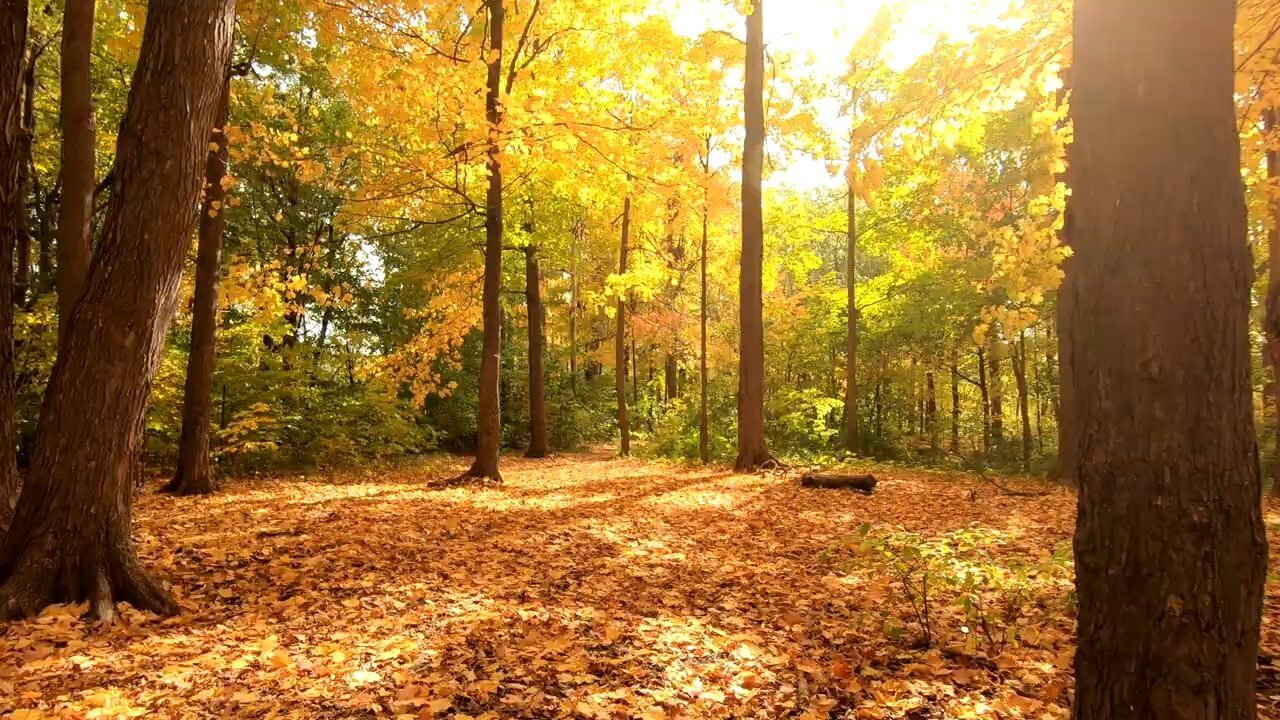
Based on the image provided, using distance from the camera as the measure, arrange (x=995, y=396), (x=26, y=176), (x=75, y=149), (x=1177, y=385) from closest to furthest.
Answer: (x=1177, y=385), (x=75, y=149), (x=26, y=176), (x=995, y=396)

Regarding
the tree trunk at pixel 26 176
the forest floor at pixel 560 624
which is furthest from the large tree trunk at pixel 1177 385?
the tree trunk at pixel 26 176

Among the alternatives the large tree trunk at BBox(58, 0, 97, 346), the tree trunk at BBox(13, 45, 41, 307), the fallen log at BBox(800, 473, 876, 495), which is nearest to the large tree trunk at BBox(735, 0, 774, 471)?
the fallen log at BBox(800, 473, 876, 495)

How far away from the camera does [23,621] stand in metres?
3.45

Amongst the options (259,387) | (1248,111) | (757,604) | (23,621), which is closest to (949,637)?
(757,604)

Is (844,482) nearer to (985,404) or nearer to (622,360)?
(622,360)

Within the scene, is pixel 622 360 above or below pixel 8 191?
below

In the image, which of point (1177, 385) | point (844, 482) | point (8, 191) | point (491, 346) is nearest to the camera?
point (1177, 385)

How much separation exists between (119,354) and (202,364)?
5.33 metres

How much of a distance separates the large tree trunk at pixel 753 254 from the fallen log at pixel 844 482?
1.81 meters

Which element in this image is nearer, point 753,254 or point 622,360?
point 753,254

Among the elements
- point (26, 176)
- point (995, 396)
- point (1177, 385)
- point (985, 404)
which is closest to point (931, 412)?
point (995, 396)

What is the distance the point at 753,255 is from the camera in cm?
1131

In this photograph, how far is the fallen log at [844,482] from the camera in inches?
363

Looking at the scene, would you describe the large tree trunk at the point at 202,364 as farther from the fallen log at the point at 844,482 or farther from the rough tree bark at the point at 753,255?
the fallen log at the point at 844,482
